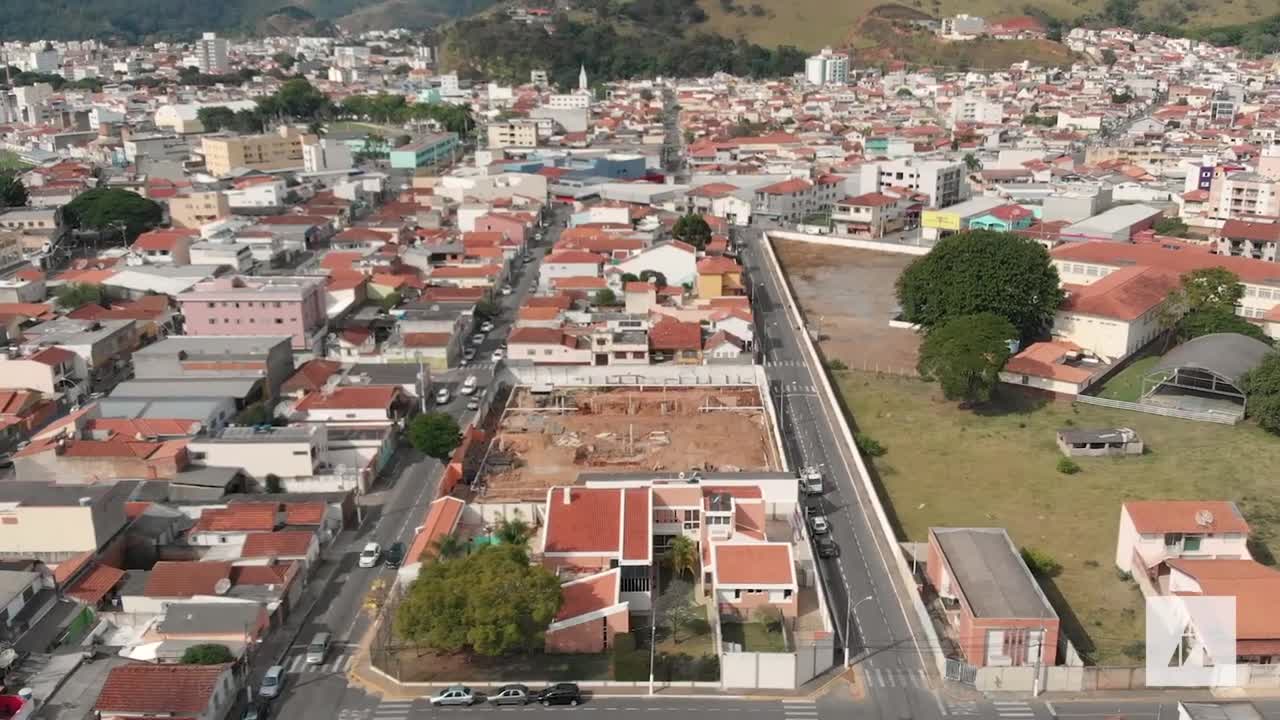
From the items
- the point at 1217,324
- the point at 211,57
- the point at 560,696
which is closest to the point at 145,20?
the point at 211,57

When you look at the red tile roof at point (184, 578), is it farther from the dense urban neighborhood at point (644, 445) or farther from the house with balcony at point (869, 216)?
the house with balcony at point (869, 216)

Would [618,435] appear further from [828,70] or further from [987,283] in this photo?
[828,70]

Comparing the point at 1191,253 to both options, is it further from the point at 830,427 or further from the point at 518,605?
the point at 518,605

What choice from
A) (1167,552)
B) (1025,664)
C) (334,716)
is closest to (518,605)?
(334,716)

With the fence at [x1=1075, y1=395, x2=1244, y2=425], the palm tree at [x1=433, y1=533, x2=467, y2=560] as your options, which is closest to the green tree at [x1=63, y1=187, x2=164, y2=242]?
the palm tree at [x1=433, y1=533, x2=467, y2=560]

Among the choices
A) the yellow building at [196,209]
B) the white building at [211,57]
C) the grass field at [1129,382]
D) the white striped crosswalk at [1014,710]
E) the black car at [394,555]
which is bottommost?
the white striped crosswalk at [1014,710]

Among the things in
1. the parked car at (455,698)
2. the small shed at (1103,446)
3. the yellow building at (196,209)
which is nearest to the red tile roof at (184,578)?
the parked car at (455,698)
